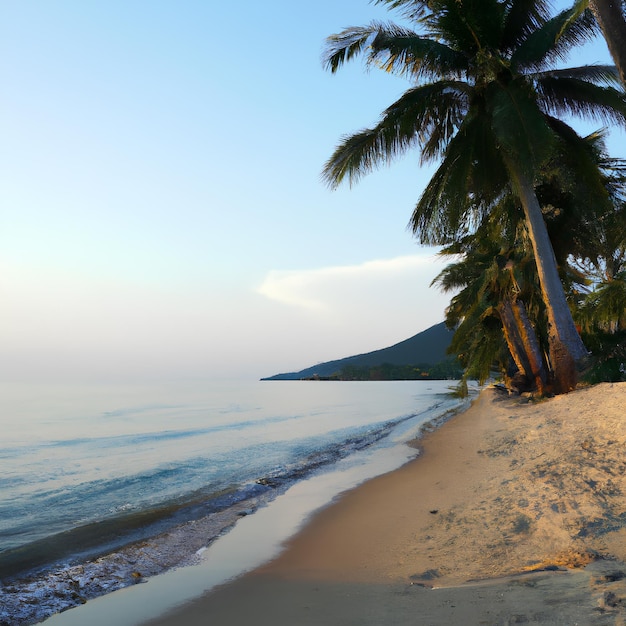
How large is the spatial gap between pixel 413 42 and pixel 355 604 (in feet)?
49.4

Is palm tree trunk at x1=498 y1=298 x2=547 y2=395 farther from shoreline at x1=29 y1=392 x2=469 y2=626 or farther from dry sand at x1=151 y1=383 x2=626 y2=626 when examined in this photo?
dry sand at x1=151 y1=383 x2=626 y2=626

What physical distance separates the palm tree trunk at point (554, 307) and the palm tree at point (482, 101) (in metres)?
0.03

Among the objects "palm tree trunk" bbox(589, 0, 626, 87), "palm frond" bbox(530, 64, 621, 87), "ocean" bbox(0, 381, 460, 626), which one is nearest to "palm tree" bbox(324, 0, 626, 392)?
"palm frond" bbox(530, 64, 621, 87)

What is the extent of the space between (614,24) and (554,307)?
6963mm

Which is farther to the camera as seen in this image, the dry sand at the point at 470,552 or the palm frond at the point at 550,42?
the palm frond at the point at 550,42

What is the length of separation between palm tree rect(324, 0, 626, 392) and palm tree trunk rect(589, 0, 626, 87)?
9.52 ft

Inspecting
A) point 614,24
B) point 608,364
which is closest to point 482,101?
point 614,24

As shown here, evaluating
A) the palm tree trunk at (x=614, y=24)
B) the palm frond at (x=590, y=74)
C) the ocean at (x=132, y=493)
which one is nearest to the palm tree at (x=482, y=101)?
the palm frond at (x=590, y=74)

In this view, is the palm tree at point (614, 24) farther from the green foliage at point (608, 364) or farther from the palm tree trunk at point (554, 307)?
the green foliage at point (608, 364)

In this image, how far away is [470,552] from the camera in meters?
4.37

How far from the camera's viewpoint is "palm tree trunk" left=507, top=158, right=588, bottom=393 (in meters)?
13.6

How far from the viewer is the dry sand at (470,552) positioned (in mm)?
2914

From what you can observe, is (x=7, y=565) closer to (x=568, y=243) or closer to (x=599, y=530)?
(x=599, y=530)

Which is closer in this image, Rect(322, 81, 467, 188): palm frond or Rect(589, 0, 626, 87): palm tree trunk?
Rect(589, 0, 626, 87): palm tree trunk
